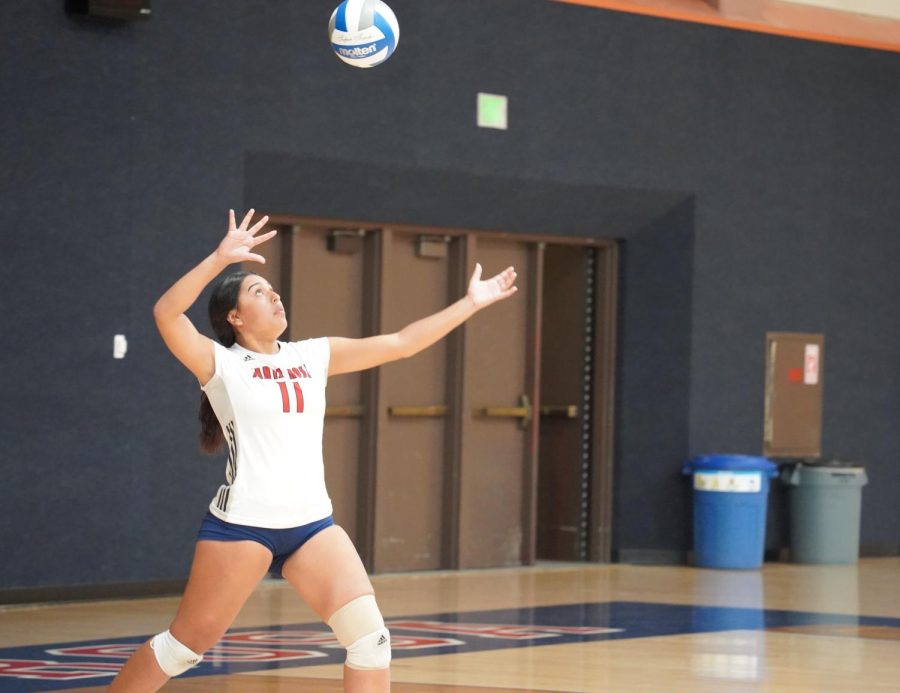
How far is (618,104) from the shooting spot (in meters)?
12.7

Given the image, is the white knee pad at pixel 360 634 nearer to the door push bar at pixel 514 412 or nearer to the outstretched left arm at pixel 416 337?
the outstretched left arm at pixel 416 337

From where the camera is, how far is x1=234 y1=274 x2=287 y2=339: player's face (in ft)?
17.7

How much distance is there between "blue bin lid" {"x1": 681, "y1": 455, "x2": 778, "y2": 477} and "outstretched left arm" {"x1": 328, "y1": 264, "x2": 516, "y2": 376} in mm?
7440

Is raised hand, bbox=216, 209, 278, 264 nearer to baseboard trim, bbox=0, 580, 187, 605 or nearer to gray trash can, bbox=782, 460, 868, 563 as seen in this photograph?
baseboard trim, bbox=0, 580, 187, 605

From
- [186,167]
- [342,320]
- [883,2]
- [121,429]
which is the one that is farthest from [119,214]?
[883,2]

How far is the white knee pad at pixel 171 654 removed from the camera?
5141mm

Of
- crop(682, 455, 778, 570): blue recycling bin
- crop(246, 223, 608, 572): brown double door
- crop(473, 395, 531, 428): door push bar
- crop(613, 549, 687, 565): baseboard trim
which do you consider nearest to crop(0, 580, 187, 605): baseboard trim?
crop(246, 223, 608, 572): brown double door

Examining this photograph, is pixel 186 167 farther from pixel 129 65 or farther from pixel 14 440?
pixel 14 440

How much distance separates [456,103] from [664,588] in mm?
3789

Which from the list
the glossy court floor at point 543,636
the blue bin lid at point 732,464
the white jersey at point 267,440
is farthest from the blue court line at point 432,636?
the blue bin lid at point 732,464

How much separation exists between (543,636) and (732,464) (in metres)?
4.22

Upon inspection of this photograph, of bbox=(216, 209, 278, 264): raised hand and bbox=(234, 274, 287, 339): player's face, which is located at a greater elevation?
bbox=(216, 209, 278, 264): raised hand

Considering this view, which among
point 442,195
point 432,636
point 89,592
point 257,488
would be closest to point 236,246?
point 257,488

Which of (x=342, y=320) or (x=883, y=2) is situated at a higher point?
(x=883, y=2)
